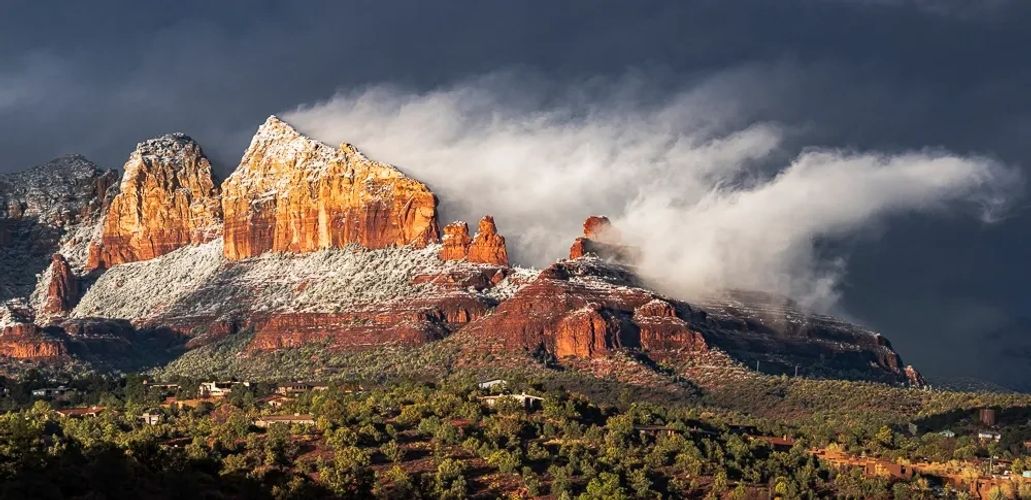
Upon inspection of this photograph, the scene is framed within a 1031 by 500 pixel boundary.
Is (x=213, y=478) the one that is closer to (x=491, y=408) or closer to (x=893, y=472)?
(x=491, y=408)

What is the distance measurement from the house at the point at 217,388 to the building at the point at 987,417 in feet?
181

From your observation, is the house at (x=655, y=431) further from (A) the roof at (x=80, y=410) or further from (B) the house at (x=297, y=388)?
(A) the roof at (x=80, y=410)

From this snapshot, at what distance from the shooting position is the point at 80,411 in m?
156

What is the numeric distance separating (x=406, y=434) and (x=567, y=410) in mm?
14697

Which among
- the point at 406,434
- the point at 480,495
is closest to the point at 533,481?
the point at 480,495

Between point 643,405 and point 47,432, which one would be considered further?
point 643,405

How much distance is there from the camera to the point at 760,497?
423 feet

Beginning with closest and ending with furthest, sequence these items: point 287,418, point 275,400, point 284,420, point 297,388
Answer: point 284,420
point 287,418
point 275,400
point 297,388

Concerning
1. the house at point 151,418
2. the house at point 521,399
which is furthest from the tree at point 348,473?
the house at point 521,399

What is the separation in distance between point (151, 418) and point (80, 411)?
12258 millimetres

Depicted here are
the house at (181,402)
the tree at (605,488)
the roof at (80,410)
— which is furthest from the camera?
the house at (181,402)

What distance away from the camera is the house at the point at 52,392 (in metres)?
172

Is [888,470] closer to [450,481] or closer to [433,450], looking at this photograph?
[433,450]

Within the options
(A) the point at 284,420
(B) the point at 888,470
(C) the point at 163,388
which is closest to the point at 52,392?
(C) the point at 163,388
